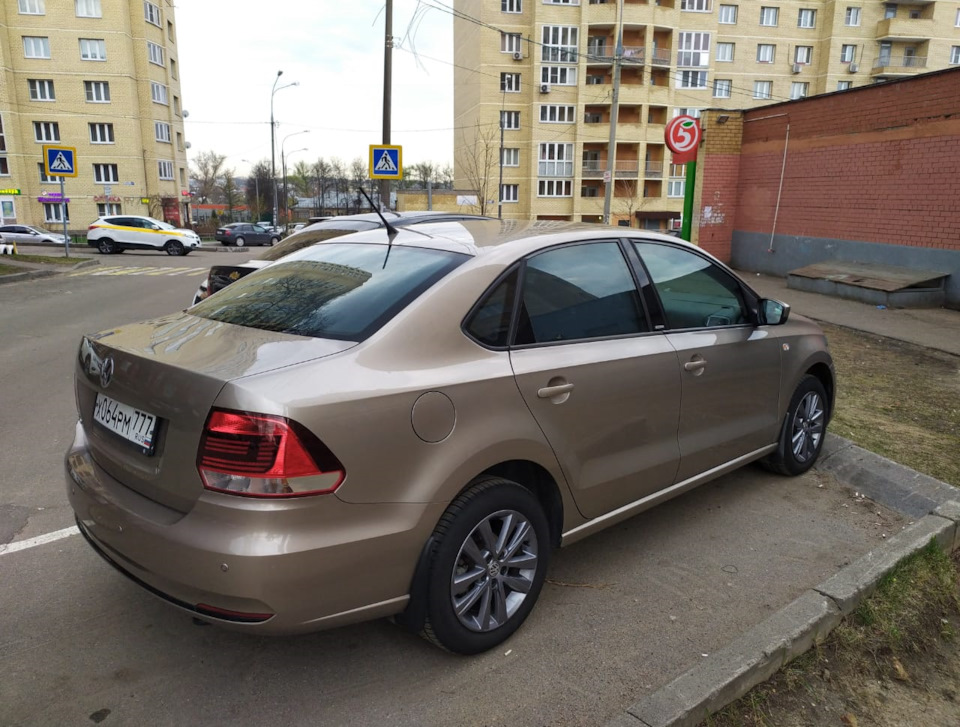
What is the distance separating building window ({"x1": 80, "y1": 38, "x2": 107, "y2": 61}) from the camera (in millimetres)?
52062

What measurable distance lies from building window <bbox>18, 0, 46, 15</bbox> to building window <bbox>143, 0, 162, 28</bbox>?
22.4ft

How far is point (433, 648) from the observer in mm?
2912

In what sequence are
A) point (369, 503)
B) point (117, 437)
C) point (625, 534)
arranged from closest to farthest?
point (369, 503)
point (117, 437)
point (625, 534)

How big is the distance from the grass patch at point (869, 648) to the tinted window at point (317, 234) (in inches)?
204

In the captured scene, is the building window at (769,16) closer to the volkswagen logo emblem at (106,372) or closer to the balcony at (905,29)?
the balcony at (905,29)

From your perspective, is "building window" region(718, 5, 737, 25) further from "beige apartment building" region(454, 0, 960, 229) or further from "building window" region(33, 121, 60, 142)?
"building window" region(33, 121, 60, 142)

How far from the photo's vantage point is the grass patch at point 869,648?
8.44ft

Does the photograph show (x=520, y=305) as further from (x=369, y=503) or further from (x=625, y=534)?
(x=625, y=534)

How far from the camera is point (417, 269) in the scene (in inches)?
119

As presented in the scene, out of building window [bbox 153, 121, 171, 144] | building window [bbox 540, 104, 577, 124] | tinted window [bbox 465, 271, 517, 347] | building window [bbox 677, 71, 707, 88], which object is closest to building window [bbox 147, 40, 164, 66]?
building window [bbox 153, 121, 171, 144]

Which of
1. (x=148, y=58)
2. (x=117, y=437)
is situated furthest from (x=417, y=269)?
(x=148, y=58)

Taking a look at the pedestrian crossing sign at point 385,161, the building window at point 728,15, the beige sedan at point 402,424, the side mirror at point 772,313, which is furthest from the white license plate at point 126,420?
the building window at point 728,15

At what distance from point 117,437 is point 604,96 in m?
58.5

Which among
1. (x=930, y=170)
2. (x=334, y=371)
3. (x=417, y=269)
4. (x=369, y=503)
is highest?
(x=930, y=170)
